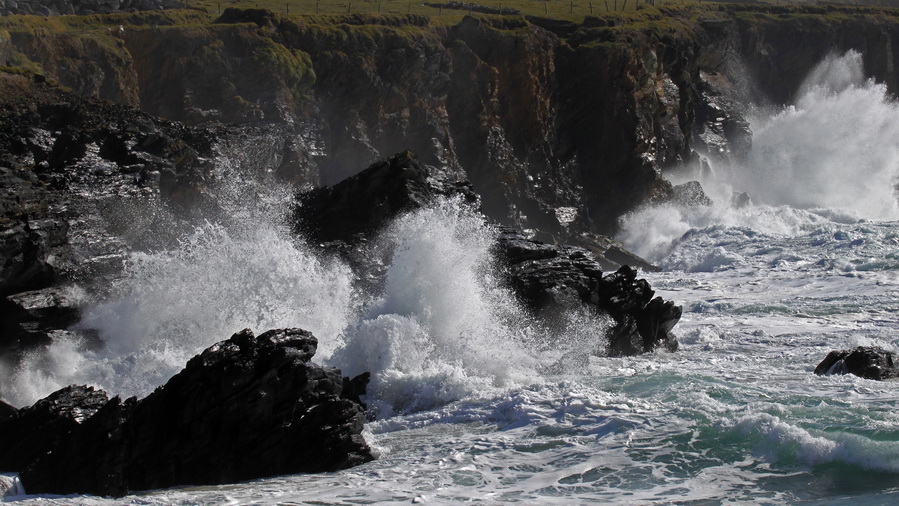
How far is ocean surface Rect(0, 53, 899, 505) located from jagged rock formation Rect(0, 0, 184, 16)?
67.6 feet

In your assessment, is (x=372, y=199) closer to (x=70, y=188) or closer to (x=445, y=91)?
(x=70, y=188)

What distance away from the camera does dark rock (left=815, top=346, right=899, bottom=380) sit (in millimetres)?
20117

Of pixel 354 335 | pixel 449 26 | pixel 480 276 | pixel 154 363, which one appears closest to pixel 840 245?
pixel 449 26

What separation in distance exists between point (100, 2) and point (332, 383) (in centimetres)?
3654

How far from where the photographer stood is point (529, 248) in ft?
84.0

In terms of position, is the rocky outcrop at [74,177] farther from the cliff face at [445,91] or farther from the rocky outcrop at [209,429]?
the rocky outcrop at [209,429]

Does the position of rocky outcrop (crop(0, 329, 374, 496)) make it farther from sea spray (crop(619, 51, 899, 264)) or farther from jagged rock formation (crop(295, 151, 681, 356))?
sea spray (crop(619, 51, 899, 264))

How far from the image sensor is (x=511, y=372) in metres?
20.5

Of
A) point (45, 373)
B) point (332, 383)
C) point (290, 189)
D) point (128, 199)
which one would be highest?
point (290, 189)

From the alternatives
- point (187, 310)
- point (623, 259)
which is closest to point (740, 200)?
point (623, 259)

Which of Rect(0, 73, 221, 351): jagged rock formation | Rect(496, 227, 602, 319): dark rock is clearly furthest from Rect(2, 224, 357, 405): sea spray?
Rect(496, 227, 602, 319): dark rock

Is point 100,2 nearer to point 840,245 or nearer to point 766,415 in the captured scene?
point 840,245

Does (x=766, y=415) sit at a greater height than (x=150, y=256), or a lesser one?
lesser

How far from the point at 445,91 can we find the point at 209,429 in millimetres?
33845
